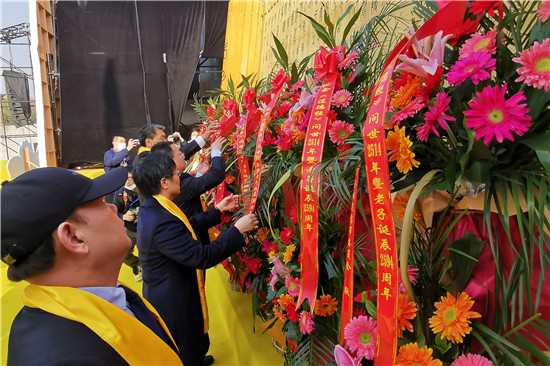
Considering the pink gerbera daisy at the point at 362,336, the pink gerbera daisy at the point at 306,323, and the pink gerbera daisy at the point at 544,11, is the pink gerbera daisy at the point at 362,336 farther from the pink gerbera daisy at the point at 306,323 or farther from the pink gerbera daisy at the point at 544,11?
the pink gerbera daisy at the point at 544,11

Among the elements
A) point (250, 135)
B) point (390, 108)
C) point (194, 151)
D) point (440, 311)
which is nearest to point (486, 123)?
point (390, 108)

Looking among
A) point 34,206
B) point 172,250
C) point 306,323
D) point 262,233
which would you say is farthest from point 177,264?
point 34,206

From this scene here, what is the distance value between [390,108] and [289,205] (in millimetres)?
683

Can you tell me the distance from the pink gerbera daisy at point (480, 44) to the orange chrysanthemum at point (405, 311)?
501 mm

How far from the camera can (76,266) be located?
725 mm

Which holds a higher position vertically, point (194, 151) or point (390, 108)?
point (390, 108)

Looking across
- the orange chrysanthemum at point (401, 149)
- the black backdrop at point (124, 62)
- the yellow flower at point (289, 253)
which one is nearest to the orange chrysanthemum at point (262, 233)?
the yellow flower at point (289, 253)

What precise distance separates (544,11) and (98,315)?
1012 millimetres

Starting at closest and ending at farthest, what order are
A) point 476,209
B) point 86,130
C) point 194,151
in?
point 476,209 < point 194,151 < point 86,130

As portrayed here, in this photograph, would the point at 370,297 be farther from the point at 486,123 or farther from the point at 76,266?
the point at 76,266

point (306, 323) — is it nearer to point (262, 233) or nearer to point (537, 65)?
point (262, 233)

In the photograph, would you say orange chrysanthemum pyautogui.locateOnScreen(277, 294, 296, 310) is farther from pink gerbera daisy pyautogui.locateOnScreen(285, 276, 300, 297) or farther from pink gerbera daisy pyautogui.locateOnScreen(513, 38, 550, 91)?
pink gerbera daisy pyautogui.locateOnScreen(513, 38, 550, 91)

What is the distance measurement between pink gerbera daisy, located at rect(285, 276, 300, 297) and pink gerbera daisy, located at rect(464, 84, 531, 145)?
2.38 ft

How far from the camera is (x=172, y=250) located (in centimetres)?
140
